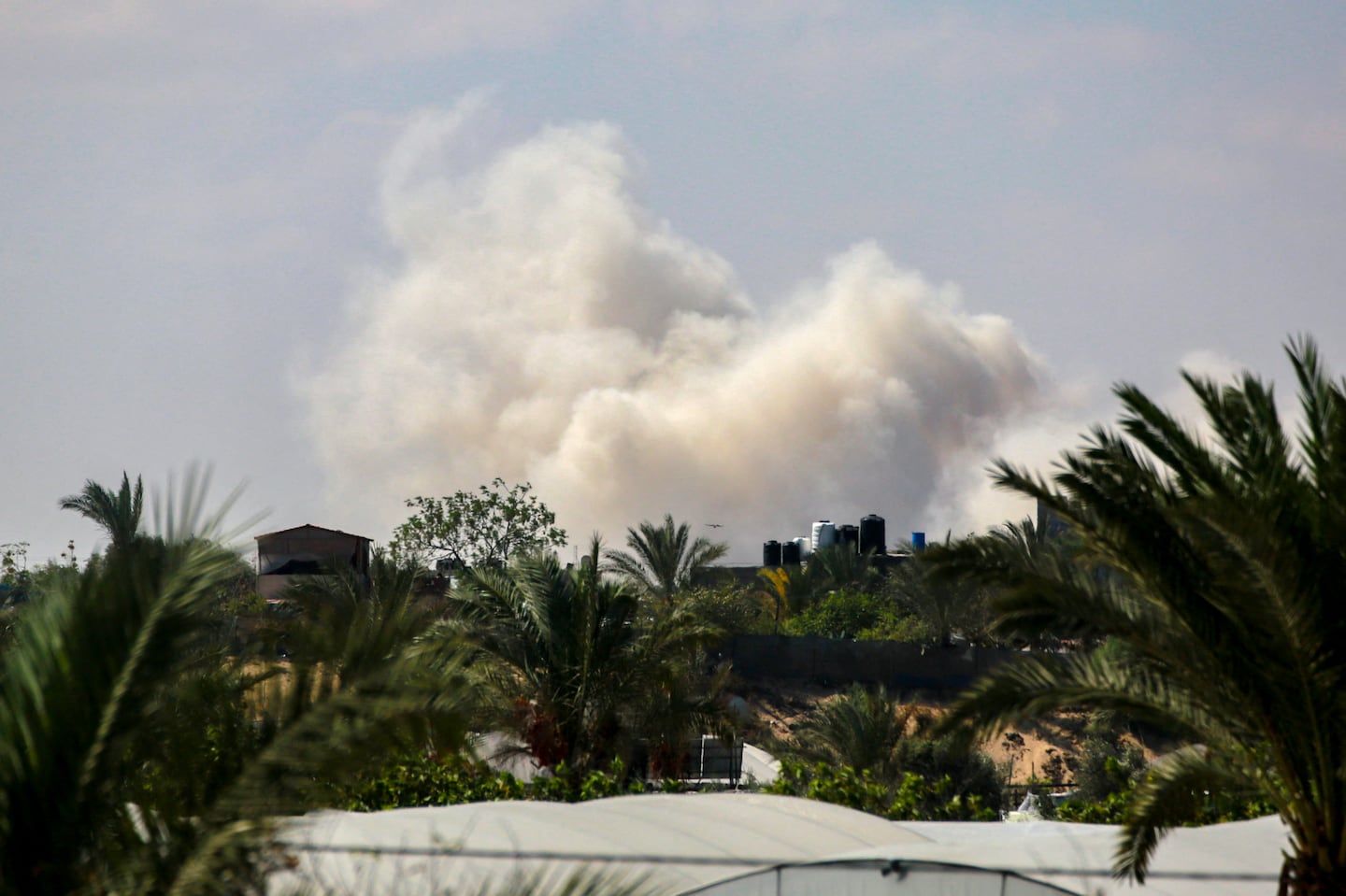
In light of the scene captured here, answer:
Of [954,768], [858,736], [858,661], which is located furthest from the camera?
[858,661]

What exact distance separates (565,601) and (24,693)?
532 inches

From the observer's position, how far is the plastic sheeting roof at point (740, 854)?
9133mm

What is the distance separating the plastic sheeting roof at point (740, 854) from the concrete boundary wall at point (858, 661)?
26.8 metres

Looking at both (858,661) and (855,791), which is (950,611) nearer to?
(858,661)

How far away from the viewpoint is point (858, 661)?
1545 inches

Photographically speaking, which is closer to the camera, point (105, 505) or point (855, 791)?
point (855, 791)

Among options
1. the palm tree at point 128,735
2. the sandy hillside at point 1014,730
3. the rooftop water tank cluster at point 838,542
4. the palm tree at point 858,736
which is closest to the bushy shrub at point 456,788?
the palm tree at point 128,735

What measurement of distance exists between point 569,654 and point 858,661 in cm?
2332

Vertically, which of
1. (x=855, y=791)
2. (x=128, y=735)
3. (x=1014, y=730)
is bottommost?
(x=128, y=735)

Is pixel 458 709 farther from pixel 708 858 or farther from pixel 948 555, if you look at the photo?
pixel 708 858

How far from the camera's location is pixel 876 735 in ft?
84.9

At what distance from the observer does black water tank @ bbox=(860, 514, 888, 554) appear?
217 feet

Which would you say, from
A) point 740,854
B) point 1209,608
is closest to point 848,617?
point 740,854

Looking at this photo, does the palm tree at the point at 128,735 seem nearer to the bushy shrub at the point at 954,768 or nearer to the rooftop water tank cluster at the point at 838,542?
the bushy shrub at the point at 954,768
